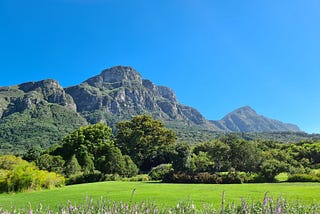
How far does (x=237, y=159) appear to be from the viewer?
98.9 feet

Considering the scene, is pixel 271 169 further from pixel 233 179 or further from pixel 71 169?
pixel 71 169

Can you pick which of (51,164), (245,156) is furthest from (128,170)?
(245,156)

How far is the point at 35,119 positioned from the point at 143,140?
79.5 m

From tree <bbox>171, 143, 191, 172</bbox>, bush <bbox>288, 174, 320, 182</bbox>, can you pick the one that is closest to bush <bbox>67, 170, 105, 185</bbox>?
tree <bbox>171, 143, 191, 172</bbox>

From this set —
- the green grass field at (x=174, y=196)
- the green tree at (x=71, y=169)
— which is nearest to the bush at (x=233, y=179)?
the green grass field at (x=174, y=196)

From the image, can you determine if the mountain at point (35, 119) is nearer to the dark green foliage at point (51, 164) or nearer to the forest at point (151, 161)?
the forest at point (151, 161)

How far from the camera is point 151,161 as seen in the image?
145 ft

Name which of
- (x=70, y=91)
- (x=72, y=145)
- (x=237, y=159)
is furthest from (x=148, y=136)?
(x=70, y=91)

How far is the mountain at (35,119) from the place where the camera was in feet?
296

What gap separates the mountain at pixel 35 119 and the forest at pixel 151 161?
46.1 metres

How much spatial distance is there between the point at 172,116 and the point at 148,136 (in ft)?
503

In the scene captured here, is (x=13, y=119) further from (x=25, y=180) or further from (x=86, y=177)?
(x=25, y=180)

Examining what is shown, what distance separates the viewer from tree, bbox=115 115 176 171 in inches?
1741

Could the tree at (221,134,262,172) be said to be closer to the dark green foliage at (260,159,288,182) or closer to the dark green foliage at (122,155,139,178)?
the dark green foliage at (260,159,288,182)
